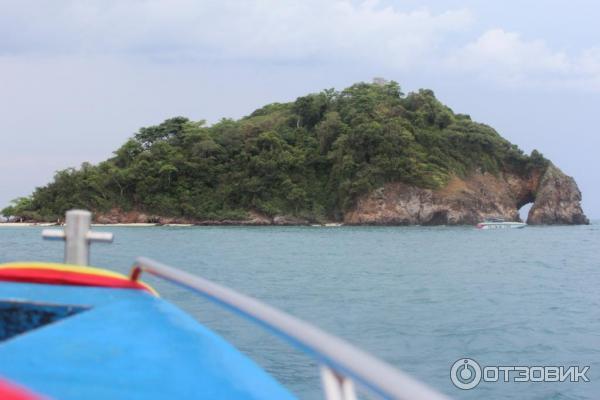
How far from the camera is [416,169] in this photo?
50.8 m

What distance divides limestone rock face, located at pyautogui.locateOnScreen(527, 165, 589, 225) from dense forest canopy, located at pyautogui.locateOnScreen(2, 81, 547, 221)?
187 inches

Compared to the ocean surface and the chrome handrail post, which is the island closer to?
the ocean surface

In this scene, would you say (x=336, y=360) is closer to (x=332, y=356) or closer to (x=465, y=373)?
(x=332, y=356)

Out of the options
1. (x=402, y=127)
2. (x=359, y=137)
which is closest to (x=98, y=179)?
(x=359, y=137)

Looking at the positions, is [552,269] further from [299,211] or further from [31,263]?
[299,211]

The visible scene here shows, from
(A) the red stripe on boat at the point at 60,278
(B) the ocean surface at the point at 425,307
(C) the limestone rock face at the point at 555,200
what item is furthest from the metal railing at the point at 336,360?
(C) the limestone rock face at the point at 555,200

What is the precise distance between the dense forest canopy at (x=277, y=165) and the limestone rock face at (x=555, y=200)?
4747 mm

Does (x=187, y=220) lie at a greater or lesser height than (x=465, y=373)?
greater

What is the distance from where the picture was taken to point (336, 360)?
3.09 ft

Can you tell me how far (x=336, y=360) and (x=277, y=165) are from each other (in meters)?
51.5

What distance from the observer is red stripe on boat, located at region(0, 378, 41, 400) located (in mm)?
989

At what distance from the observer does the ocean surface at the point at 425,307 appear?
6.57 meters

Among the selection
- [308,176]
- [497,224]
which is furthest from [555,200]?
[308,176]

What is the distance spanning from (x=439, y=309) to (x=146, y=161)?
44409 millimetres
